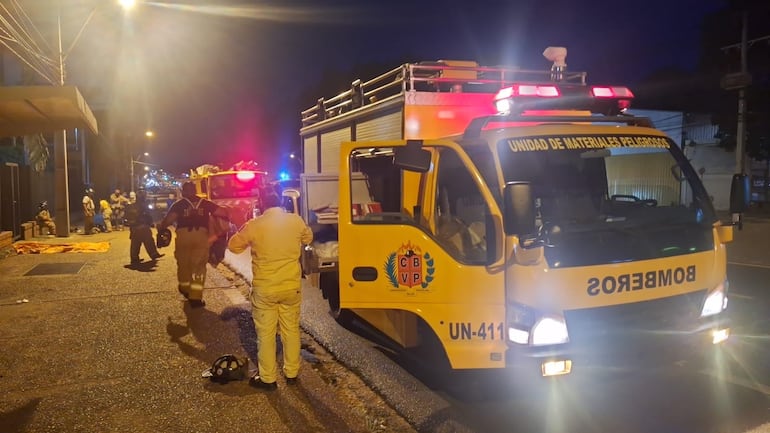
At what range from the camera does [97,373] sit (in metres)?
5.29

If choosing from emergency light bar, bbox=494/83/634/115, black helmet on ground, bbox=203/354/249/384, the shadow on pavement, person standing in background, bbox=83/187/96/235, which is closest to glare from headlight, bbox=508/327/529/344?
emergency light bar, bbox=494/83/634/115

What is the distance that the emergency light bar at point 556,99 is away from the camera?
15.7 ft

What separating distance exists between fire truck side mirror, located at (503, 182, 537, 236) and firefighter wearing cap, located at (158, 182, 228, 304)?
532 centimetres

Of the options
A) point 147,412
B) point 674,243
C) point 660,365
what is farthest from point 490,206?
point 147,412

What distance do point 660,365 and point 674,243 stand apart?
833 mm

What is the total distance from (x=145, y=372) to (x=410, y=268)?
279 cm

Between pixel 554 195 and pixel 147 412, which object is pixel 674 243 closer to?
pixel 554 195

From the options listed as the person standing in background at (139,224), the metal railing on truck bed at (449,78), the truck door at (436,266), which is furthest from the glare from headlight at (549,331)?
the person standing in background at (139,224)

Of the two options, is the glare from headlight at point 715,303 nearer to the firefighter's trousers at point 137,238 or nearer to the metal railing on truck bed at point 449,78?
the metal railing on truck bed at point 449,78

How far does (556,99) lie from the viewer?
198 inches

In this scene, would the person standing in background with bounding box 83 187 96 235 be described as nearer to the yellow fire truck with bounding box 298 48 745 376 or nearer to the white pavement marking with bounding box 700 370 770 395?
the yellow fire truck with bounding box 298 48 745 376

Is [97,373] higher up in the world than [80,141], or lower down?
lower down

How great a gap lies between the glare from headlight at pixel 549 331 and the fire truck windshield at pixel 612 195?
1.19 feet

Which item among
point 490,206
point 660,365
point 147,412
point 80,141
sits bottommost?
point 147,412
